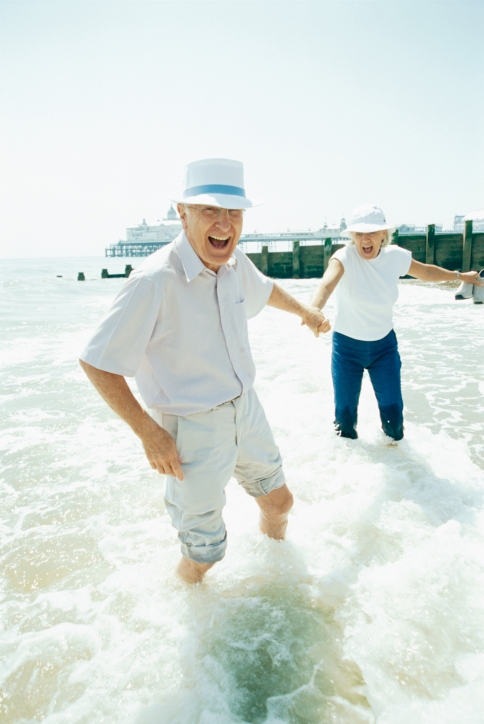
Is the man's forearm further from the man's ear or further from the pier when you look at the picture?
the pier

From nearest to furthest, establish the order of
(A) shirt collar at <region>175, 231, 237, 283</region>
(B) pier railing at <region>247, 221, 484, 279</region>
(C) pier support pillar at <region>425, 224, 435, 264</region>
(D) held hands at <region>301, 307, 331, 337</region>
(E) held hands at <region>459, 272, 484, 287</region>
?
1. (A) shirt collar at <region>175, 231, 237, 283</region>
2. (D) held hands at <region>301, 307, 331, 337</region>
3. (E) held hands at <region>459, 272, 484, 287</region>
4. (B) pier railing at <region>247, 221, 484, 279</region>
5. (C) pier support pillar at <region>425, 224, 435, 264</region>

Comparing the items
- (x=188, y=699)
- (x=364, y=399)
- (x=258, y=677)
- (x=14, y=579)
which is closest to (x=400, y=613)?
(x=258, y=677)

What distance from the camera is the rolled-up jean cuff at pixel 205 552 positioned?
6.97ft

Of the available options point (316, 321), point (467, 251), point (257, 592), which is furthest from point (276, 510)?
point (467, 251)

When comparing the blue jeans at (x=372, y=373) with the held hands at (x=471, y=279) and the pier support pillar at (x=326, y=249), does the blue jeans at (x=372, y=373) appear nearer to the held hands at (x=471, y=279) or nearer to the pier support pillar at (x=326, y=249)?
the held hands at (x=471, y=279)

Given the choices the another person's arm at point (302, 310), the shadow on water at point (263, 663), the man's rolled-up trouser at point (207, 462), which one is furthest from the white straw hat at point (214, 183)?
the shadow on water at point (263, 663)

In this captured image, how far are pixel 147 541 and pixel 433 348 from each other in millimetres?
6887

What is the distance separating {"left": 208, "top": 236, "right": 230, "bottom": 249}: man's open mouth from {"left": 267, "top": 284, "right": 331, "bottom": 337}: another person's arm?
2.14ft

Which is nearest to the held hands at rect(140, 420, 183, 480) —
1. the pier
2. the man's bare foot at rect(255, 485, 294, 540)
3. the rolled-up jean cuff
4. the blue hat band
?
the rolled-up jean cuff

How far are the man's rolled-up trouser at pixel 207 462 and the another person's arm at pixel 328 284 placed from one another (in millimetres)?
1209

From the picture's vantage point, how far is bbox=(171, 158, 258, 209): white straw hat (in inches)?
73.5

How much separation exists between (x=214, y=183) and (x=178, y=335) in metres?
0.62

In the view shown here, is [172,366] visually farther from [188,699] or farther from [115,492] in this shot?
[115,492]

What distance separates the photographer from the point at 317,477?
11.9 ft
